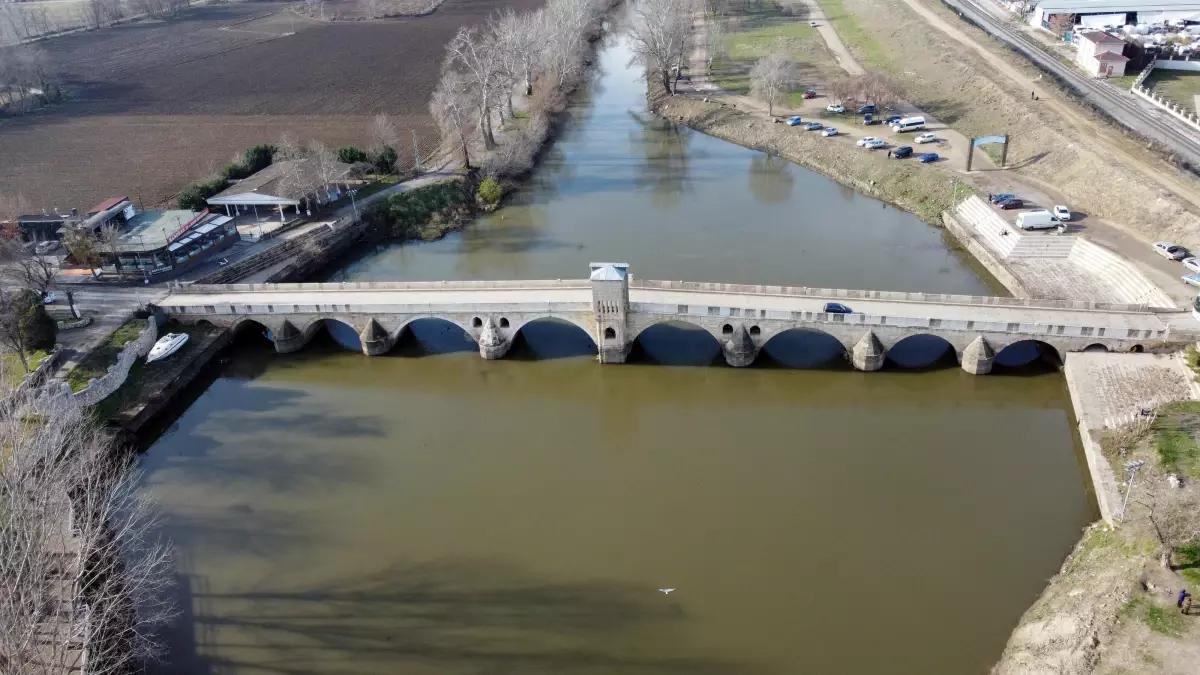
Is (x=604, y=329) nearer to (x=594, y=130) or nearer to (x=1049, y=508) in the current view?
(x=1049, y=508)

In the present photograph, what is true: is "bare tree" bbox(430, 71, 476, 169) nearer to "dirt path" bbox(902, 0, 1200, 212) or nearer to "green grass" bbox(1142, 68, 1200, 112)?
Answer: "dirt path" bbox(902, 0, 1200, 212)

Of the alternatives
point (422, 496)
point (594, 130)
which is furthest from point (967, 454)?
point (594, 130)

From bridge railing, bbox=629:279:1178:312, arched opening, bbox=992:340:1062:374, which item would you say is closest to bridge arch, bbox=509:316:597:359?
bridge railing, bbox=629:279:1178:312

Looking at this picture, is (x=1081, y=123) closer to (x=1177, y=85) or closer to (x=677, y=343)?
(x=1177, y=85)

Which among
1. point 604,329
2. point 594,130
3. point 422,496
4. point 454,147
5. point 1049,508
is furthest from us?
point 594,130

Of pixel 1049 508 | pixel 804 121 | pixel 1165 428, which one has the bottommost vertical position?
pixel 1049 508
